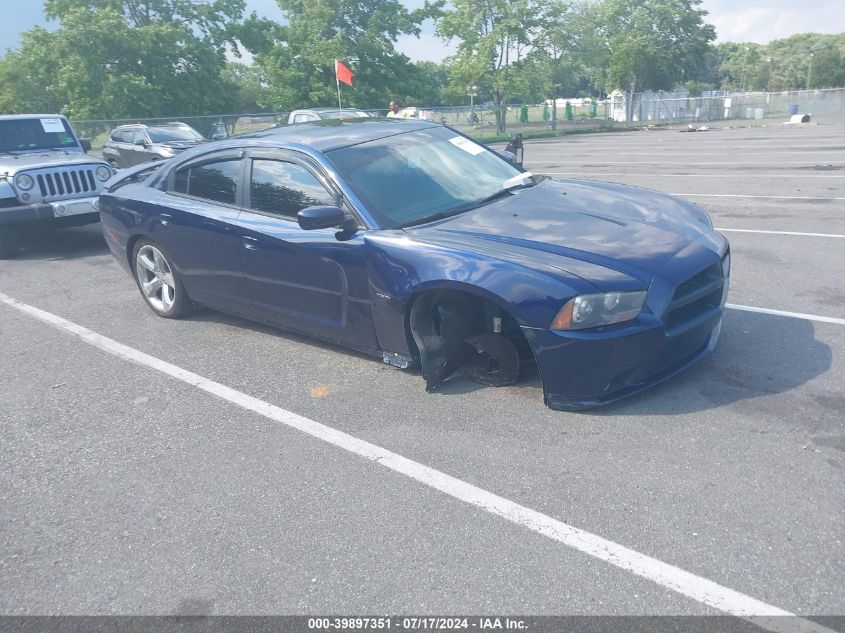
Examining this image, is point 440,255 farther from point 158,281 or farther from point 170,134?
point 170,134

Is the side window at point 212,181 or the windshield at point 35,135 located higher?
the windshield at point 35,135

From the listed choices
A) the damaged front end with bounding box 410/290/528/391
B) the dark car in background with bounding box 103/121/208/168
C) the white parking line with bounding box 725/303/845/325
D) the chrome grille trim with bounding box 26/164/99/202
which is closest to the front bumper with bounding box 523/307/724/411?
the damaged front end with bounding box 410/290/528/391

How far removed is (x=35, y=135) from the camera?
33.3 ft

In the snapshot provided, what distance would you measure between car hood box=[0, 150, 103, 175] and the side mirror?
6.48 metres

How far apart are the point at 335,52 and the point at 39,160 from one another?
29.3 meters

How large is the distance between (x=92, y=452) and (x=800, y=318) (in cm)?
482

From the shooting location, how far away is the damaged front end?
4141 mm

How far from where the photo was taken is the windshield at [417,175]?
447cm

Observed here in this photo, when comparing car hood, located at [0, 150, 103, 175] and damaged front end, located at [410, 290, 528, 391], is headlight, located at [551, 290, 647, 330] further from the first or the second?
car hood, located at [0, 150, 103, 175]

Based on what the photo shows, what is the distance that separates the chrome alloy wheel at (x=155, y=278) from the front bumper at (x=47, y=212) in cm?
310

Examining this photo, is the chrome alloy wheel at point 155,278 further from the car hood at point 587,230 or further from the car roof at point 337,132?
the car hood at point 587,230

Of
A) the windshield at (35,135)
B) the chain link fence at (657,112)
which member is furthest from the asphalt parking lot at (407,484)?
the chain link fence at (657,112)

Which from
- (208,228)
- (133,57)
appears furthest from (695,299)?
(133,57)

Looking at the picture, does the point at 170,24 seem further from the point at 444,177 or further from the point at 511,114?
the point at 444,177
